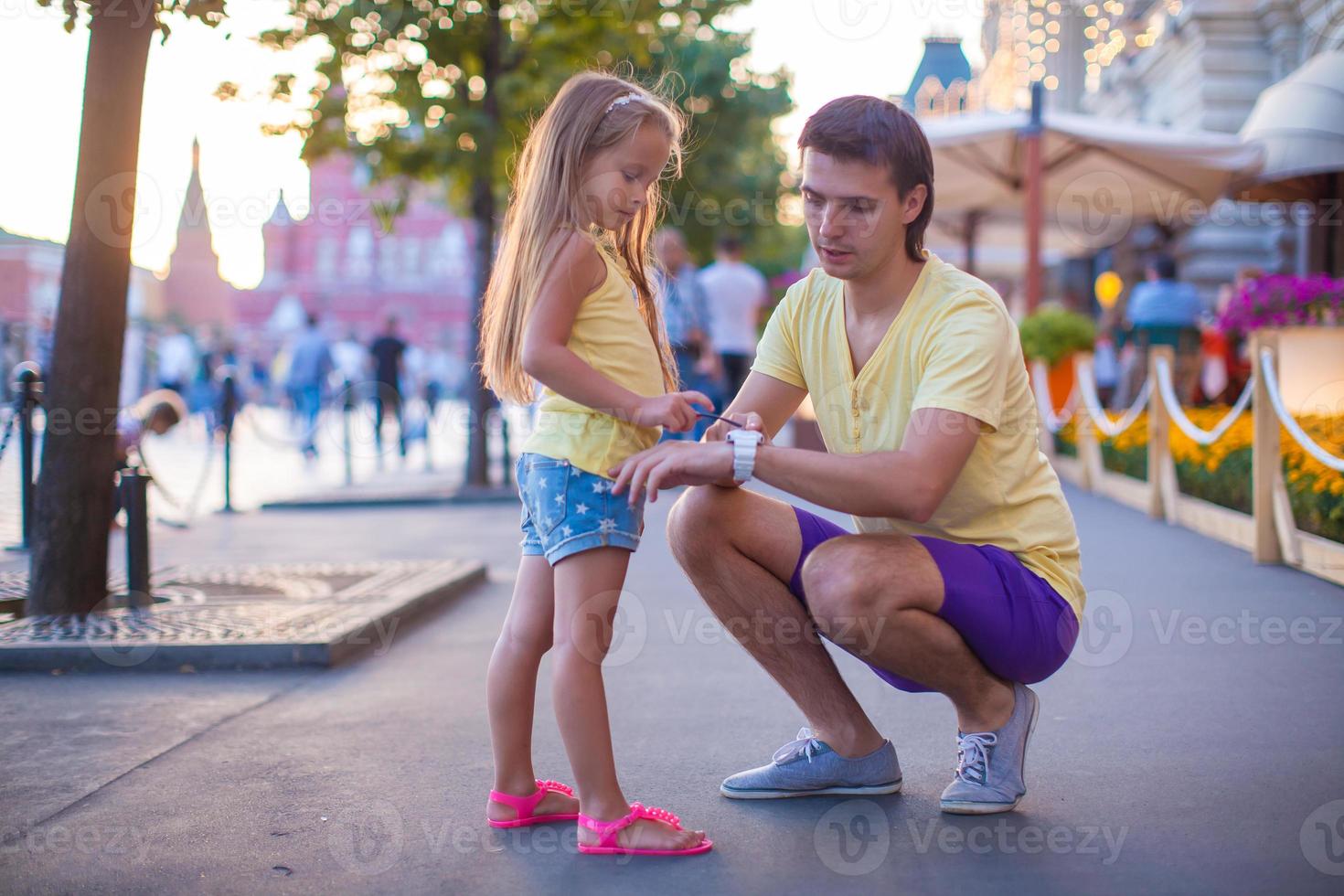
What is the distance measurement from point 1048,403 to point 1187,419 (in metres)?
4.17

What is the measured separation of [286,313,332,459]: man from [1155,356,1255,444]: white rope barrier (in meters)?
11.6

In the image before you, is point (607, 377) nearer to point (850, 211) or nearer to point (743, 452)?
point (743, 452)

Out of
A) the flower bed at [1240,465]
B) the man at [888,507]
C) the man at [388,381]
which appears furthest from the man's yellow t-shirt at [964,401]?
the man at [388,381]

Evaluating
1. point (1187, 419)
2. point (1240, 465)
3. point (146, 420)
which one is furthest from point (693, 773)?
point (146, 420)

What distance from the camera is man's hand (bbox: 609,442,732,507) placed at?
8.71ft

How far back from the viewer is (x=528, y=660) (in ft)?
9.49

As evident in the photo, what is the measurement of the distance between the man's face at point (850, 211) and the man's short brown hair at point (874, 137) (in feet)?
0.06

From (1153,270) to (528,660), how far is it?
10923 millimetres

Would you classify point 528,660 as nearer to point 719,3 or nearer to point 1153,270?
point 1153,270

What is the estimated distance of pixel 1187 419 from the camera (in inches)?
308

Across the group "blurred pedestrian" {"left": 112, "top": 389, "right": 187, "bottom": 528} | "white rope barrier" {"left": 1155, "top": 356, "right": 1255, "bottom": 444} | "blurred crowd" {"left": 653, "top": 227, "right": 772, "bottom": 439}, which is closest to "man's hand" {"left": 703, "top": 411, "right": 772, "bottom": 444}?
"white rope barrier" {"left": 1155, "top": 356, "right": 1255, "bottom": 444}

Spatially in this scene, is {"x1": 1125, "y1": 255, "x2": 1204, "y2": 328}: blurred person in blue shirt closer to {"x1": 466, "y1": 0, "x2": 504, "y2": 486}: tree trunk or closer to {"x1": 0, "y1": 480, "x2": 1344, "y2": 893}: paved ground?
{"x1": 466, "y1": 0, "x2": 504, "y2": 486}: tree trunk

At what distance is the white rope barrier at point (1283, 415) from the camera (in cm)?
514

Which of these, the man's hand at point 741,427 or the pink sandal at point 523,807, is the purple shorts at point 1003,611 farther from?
the pink sandal at point 523,807
